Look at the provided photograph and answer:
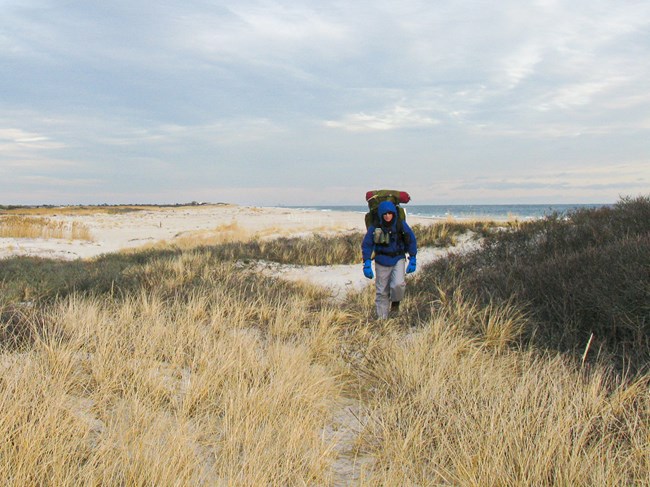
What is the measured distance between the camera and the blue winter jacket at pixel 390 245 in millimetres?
6090

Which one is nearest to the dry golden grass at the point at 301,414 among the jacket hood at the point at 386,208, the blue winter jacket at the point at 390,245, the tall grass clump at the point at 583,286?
the tall grass clump at the point at 583,286

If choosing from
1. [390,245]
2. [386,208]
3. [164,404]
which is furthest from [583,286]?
[164,404]

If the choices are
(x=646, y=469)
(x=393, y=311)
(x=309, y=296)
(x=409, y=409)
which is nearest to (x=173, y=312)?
(x=309, y=296)

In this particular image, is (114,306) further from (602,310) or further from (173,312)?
(602,310)

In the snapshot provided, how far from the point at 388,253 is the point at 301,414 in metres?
3.52

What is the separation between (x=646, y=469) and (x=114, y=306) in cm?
596

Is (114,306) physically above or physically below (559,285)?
below

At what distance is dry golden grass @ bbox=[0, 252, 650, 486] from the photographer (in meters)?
2.34

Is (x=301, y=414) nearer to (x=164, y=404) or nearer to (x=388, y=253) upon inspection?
(x=164, y=404)

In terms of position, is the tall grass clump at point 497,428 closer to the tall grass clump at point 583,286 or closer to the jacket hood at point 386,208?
the tall grass clump at point 583,286

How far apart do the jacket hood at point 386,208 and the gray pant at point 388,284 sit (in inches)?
28.6

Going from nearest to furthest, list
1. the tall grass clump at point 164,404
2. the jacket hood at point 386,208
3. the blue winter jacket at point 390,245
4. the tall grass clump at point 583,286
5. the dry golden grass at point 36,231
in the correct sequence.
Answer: the tall grass clump at point 164,404
the tall grass clump at point 583,286
the jacket hood at point 386,208
the blue winter jacket at point 390,245
the dry golden grass at point 36,231

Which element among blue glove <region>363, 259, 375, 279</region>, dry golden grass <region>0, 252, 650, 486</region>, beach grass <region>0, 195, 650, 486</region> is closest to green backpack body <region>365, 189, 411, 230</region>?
blue glove <region>363, 259, 375, 279</region>

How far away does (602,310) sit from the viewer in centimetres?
486
